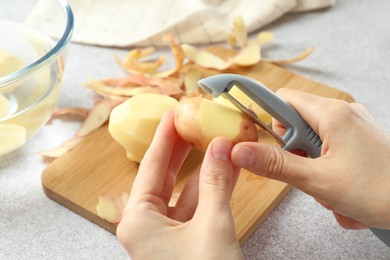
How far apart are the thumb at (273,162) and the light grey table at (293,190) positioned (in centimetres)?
23

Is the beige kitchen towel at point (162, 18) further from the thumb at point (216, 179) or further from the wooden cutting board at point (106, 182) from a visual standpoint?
the thumb at point (216, 179)

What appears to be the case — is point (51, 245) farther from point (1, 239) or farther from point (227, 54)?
point (227, 54)

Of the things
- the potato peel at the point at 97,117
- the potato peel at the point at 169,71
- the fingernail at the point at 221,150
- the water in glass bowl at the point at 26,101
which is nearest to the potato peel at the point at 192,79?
the potato peel at the point at 169,71

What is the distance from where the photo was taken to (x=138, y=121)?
107cm

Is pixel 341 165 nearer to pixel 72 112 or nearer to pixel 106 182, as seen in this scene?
pixel 106 182

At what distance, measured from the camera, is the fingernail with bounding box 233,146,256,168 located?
78cm

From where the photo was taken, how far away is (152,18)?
1573mm

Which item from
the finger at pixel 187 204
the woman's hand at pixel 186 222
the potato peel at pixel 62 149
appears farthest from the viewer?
the potato peel at pixel 62 149

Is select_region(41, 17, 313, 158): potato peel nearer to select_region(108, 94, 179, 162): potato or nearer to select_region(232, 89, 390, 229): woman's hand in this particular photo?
select_region(108, 94, 179, 162): potato

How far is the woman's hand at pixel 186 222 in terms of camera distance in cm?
75

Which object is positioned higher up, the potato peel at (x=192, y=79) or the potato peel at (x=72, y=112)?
the potato peel at (x=192, y=79)

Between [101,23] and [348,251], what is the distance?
2.89ft

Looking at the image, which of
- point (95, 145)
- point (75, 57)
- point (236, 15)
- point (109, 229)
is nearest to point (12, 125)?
point (95, 145)

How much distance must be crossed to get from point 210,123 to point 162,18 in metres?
0.72
